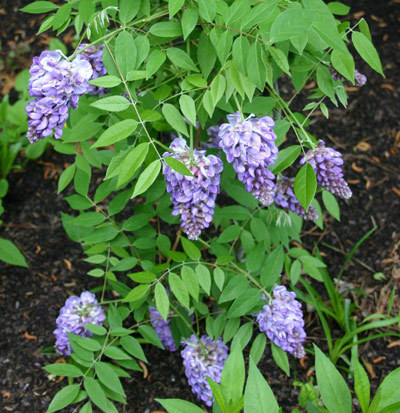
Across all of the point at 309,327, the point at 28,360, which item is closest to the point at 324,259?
the point at 309,327

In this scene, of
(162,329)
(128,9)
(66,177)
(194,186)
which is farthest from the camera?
(162,329)

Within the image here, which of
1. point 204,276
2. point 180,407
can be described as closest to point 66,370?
point 204,276

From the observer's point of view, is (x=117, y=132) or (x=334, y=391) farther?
(x=117, y=132)

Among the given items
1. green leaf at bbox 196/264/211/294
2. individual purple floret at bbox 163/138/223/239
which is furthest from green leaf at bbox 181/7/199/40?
green leaf at bbox 196/264/211/294

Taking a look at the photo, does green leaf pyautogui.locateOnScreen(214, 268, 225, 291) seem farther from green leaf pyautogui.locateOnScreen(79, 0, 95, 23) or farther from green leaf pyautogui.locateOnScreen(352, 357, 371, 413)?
green leaf pyautogui.locateOnScreen(79, 0, 95, 23)

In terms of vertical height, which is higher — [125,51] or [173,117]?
[125,51]

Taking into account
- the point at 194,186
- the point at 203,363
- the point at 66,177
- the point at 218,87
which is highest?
the point at 218,87

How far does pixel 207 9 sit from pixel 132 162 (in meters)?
0.48

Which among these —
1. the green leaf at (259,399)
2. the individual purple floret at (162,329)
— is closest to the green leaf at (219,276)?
the individual purple floret at (162,329)

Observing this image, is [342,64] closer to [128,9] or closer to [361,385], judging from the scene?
[128,9]

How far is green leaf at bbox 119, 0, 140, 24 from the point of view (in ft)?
5.36

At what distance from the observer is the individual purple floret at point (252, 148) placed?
148 cm

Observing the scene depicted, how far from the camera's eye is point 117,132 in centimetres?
147

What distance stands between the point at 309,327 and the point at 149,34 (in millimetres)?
1736
